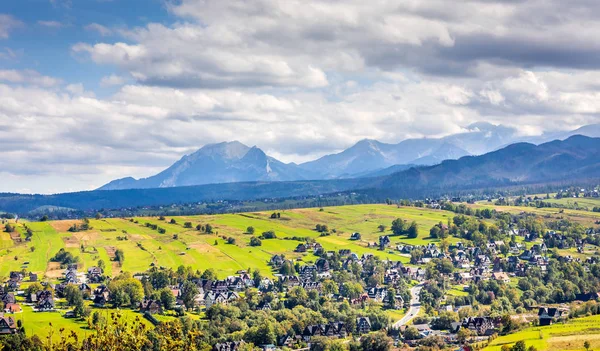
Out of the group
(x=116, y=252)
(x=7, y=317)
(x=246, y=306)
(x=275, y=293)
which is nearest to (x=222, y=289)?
(x=275, y=293)

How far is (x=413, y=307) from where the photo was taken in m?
161

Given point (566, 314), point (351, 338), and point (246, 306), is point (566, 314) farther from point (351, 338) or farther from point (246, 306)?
point (246, 306)

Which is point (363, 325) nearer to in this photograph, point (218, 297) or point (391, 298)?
point (391, 298)

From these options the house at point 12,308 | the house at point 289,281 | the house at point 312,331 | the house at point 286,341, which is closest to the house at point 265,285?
the house at point 289,281

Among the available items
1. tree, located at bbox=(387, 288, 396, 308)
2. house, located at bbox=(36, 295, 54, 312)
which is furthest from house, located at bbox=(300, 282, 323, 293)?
house, located at bbox=(36, 295, 54, 312)

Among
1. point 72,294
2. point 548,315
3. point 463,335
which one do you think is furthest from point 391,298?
point 72,294

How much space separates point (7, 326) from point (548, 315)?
333 feet

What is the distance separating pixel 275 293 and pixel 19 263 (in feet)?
239

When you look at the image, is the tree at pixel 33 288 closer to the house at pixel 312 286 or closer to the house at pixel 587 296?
the house at pixel 312 286

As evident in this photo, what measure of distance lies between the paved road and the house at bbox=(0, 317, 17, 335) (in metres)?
71.7

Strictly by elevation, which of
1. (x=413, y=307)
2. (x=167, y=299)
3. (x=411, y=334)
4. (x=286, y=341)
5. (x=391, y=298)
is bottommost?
(x=413, y=307)

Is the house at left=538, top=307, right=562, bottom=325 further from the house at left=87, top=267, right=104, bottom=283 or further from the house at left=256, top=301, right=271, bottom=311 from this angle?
the house at left=87, top=267, right=104, bottom=283

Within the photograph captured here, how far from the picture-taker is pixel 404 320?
5704 inches

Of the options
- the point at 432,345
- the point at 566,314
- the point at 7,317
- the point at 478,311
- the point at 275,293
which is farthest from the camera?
the point at 275,293
